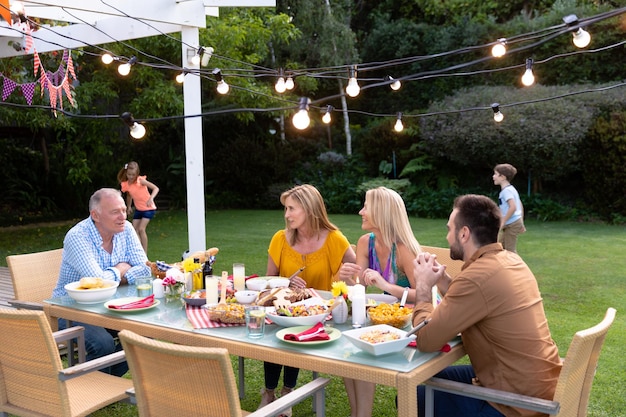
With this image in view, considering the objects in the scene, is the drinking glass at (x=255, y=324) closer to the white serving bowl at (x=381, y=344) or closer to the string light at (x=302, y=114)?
the white serving bowl at (x=381, y=344)

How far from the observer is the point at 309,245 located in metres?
4.11

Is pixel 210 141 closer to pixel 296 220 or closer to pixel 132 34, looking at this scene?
pixel 132 34

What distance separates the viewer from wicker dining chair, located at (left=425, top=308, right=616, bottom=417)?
232 centimetres

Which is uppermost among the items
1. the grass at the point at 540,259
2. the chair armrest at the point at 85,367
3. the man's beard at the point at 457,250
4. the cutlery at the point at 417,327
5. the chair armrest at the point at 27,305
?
the man's beard at the point at 457,250

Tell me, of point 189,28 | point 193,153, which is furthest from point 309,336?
point 189,28

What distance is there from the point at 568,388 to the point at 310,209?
2.05 m

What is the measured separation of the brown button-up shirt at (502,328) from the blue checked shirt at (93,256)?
83.8 inches

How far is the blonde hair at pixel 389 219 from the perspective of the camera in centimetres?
374

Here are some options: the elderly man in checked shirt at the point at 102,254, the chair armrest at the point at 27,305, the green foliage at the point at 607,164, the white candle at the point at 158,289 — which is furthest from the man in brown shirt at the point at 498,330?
the green foliage at the point at 607,164

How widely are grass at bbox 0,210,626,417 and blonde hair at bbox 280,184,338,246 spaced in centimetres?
109

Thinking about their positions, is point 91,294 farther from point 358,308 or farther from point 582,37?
point 582,37

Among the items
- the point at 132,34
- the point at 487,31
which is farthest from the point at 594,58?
the point at 132,34

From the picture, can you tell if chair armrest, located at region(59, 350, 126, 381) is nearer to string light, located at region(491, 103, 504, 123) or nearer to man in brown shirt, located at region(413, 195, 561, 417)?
man in brown shirt, located at region(413, 195, 561, 417)

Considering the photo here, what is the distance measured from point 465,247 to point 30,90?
7224mm
